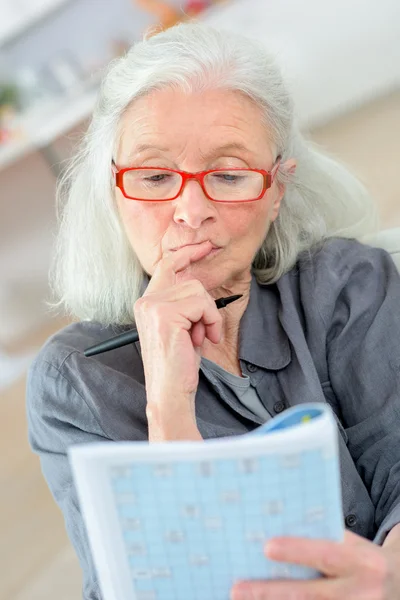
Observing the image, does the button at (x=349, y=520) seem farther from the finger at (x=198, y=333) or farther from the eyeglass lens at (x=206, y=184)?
the eyeglass lens at (x=206, y=184)

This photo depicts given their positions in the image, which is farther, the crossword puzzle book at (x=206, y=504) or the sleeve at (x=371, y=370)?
the sleeve at (x=371, y=370)

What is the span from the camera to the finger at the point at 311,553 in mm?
778

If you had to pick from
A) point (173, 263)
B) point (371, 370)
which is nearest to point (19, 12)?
point (173, 263)

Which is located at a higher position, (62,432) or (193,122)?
(193,122)

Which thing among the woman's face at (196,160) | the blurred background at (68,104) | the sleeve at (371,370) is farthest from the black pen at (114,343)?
the blurred background at (68,104)

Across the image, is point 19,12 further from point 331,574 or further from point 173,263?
point 331,574

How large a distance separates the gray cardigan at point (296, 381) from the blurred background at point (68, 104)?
1.28m

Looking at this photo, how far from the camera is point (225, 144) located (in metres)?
1.30

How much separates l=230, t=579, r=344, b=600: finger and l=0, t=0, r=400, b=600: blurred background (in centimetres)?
174

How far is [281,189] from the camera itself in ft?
4.97

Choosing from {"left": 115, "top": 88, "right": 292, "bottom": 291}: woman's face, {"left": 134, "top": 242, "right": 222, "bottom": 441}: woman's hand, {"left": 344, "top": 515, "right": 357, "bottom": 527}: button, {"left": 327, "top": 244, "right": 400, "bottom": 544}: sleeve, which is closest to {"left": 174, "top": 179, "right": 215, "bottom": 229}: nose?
{"left": 115, "top": 88, "right": 292, "bottom": 291}: woman's face

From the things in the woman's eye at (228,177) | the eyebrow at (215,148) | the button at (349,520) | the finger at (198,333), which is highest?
the eyebrow at (215,148)

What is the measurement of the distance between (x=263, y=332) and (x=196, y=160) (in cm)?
35

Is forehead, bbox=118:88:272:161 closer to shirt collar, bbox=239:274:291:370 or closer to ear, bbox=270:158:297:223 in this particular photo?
ear, bbox=270:158:297:223
